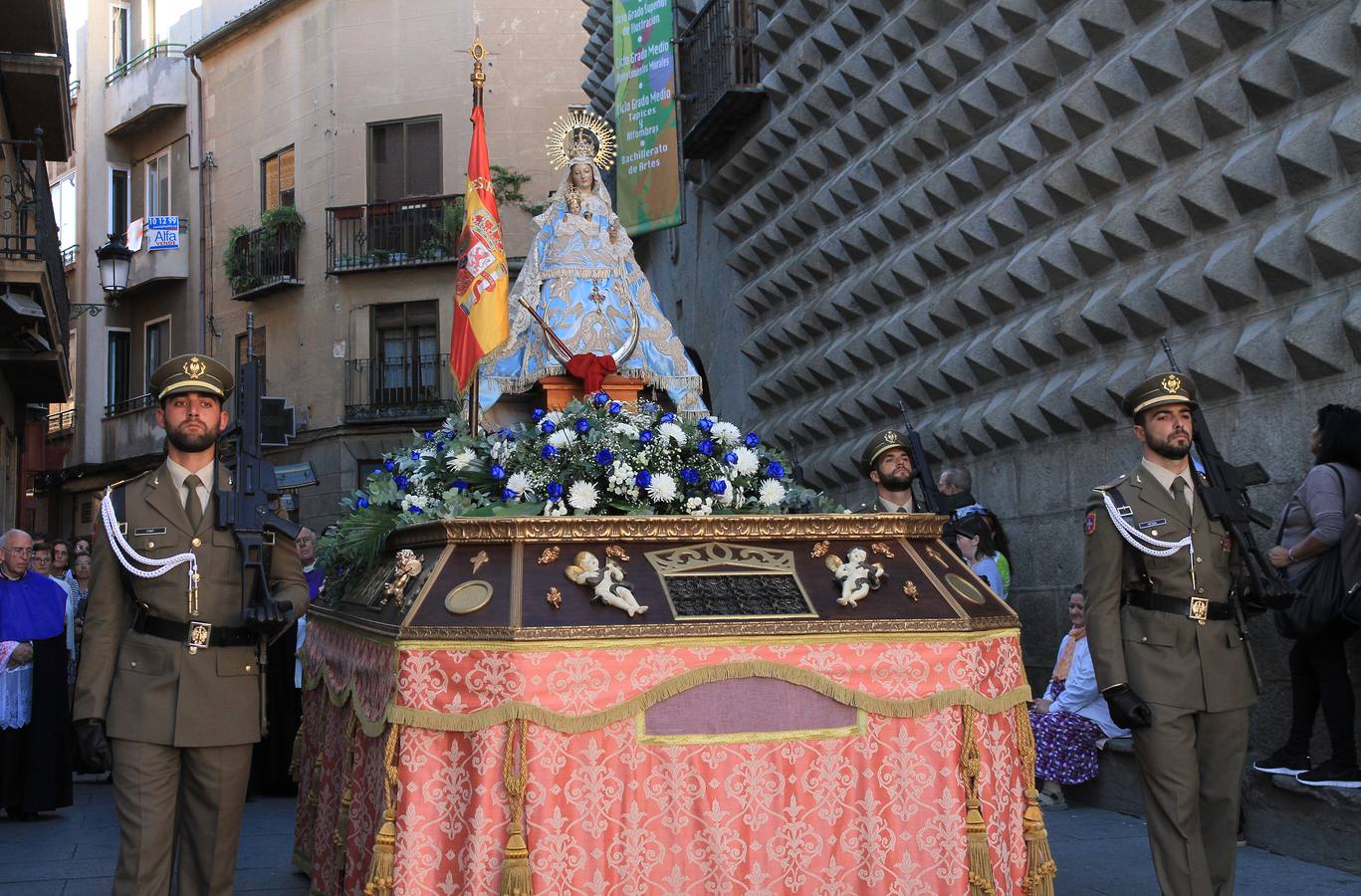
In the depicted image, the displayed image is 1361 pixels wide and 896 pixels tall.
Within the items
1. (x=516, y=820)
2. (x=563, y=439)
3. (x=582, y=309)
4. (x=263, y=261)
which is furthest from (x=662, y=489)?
→ (x=263, y=261)

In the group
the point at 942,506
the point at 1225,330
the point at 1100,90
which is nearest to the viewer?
the point at 942,506

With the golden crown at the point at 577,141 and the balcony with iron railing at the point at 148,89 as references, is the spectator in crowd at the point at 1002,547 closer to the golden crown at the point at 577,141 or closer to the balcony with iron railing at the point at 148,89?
the golden crown at the point at 577,141

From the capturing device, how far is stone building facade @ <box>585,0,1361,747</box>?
740cm

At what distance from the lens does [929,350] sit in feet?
37.9

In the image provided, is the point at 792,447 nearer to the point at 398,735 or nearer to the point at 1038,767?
the point at 1038,767

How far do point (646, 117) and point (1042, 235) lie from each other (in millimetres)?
6514

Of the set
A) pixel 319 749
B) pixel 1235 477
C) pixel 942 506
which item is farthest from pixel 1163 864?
pixel 319 749

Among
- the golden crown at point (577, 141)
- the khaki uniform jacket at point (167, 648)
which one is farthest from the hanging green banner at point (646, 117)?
the khaki uniform jacket at point (167, 648)

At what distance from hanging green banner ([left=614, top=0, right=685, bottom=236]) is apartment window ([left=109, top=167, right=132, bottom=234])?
19.6m

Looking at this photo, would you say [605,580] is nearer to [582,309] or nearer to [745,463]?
[745,463]

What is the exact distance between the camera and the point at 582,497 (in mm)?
5656

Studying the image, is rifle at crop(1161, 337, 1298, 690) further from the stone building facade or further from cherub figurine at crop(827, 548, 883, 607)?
the stone building facade

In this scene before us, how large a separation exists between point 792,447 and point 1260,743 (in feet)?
23.2

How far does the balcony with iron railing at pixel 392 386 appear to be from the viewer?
2683cm
